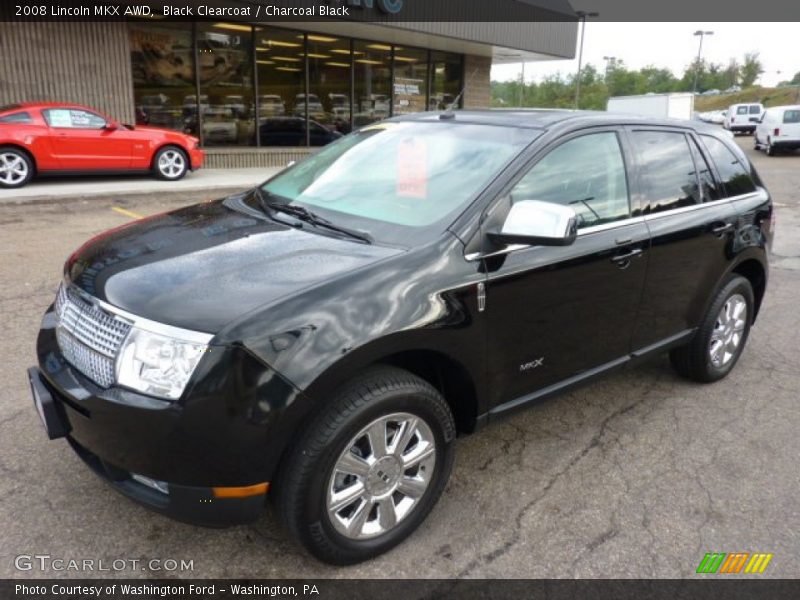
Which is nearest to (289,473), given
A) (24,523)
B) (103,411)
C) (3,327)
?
(103,411)

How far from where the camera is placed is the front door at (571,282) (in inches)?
112

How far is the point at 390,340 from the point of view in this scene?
2.40m

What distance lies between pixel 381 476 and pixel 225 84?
14.9 m

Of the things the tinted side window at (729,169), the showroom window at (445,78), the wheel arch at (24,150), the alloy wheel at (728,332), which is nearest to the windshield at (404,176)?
the tinted side window at (729,169)

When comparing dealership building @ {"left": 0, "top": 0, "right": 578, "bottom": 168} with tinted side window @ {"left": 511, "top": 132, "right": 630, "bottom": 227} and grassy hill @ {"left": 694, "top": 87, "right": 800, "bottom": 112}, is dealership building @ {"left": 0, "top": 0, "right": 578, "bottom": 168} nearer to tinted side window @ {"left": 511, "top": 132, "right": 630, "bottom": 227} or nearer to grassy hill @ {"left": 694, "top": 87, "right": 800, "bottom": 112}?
tinted side window @ {"left": 511, "top": 132, "right": 630, "bottom": 227}

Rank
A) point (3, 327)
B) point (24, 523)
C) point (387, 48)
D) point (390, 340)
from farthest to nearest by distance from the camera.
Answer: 1. point (387, 48)
2. point (3, 327)
3. point (24, 523)
4. point (390, 340)

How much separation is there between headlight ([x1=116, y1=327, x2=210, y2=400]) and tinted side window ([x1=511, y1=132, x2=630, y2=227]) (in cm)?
154

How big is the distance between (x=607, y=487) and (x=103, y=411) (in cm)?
225

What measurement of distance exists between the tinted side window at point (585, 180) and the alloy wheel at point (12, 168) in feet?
34.9

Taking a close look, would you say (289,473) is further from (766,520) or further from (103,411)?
(766,520)

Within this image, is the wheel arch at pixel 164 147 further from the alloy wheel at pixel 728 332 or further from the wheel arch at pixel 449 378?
the wheel arch at pixel 449 378

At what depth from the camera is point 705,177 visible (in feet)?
13.0

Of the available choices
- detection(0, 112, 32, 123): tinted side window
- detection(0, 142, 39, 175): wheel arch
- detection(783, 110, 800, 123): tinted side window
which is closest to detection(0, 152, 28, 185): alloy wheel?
detection(0, 142, 39, 175): wheel arch

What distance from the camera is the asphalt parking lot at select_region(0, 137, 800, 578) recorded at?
2.58m
